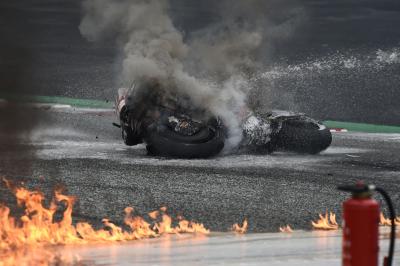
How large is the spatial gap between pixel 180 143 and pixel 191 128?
46 cm

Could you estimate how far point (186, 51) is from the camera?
714 inches

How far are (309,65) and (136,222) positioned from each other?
33148mm

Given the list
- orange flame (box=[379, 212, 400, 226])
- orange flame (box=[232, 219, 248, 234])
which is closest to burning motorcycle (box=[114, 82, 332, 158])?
orange flame (box=[379, 212, 400, 226])

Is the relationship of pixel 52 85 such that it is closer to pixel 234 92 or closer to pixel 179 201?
pixel 234 92

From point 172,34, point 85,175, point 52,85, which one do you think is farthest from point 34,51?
point 52,85

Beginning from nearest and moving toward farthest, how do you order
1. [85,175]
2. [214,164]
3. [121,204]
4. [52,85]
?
[121,204] < [85,175] < [214,164] < [52,85]

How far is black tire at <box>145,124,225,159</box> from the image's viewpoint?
53.5ft

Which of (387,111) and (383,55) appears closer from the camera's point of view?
(387,111)

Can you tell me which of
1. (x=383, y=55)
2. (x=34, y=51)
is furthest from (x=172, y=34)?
(x=383, y=55)

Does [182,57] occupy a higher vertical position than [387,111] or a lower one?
higher

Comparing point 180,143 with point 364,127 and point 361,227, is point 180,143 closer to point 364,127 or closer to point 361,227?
point 364,127

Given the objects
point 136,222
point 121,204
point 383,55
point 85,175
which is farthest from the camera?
point 383,55

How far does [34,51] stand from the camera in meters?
10.9

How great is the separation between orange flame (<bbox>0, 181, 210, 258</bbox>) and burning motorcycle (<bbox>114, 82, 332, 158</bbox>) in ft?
21.6
